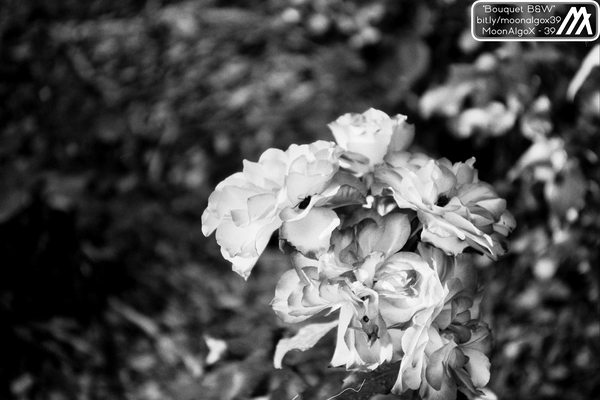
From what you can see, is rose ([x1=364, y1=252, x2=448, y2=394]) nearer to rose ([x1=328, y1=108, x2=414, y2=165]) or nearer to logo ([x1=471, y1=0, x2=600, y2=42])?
rose ([x1=328, y1=108, x2=414, y2=165])

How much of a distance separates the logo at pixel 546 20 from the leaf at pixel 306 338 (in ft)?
2.09

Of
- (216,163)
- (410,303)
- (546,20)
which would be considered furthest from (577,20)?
(216,163)

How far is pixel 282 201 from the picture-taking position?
1.77 ft

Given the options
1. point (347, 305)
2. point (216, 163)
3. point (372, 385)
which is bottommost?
point (216, 163)

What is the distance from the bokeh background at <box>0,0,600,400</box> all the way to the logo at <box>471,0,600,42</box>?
3 centimetres

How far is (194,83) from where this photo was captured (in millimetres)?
2010

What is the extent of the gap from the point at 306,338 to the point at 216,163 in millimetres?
1260

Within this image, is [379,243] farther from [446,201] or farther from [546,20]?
[546,20]

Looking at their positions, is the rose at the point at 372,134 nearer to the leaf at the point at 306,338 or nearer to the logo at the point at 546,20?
the leaf at the point at 306,338

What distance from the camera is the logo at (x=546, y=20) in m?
0.98

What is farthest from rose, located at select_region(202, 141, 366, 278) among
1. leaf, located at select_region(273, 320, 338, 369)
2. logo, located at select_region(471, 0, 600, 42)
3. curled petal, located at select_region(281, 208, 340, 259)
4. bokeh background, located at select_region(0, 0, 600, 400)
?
logo, located at select_region(471, 0, 600, 42)

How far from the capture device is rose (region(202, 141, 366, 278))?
529mm

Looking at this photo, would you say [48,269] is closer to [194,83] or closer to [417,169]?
[194,83]

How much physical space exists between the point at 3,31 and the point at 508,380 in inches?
64.9
